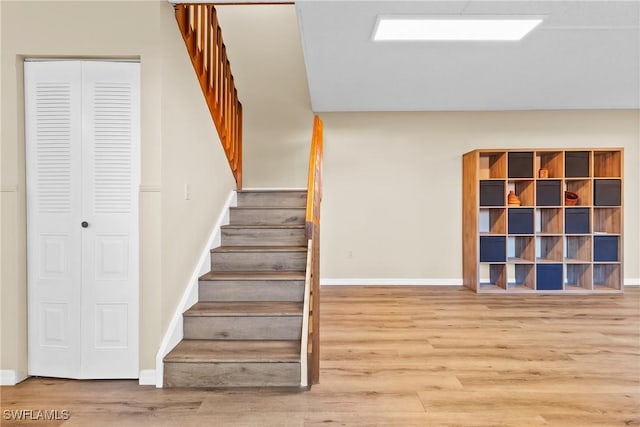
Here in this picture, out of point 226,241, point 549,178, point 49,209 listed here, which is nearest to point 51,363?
point 49,209

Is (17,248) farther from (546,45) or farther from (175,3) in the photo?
(546,45)

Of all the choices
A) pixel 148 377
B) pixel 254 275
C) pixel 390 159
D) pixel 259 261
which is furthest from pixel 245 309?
pixel 390 159

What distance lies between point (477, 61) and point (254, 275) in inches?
112

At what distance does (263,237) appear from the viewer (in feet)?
12.3

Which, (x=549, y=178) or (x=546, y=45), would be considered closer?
(x=546, y=45)

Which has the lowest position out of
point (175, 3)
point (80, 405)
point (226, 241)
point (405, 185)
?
point (80, 405)

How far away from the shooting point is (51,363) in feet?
8.55

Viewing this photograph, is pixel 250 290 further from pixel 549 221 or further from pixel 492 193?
pixel 549 221

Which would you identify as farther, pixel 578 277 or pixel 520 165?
pixel 578 277

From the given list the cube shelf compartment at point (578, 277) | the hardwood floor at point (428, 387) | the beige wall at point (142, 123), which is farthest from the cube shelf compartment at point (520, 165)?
the beige wall at point (142, 123)

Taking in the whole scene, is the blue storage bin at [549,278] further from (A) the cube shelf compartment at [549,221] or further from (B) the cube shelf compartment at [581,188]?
(B) the cube shelf compartment at [581,188]

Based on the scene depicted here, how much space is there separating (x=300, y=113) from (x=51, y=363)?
13.6 feet

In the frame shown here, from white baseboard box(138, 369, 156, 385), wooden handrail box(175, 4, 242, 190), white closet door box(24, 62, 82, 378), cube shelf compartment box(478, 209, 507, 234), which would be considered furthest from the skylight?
white baseboard box(138, 369, 156, 385)

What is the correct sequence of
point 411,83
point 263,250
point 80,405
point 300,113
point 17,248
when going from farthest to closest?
point 300,113 < point 411,83 < point 263,250 < point 17,248 < point 80,405
